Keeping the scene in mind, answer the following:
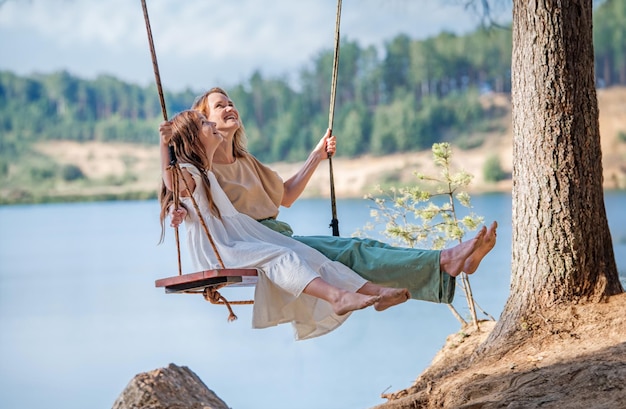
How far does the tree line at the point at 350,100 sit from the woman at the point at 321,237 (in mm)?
16376

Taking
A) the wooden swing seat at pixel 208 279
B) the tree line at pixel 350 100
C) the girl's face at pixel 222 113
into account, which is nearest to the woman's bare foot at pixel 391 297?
the wooden swing seat at pixel 208 279

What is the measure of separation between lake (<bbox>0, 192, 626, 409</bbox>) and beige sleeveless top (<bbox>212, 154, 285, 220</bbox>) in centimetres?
174

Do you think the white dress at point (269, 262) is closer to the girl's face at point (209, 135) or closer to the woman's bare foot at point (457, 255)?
the girl's face at point (209, 135)

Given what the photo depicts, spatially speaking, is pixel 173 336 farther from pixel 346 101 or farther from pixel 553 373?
pixel 346 101

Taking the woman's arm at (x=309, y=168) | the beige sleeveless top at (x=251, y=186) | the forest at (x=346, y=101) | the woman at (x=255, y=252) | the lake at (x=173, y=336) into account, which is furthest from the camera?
the forest at (x=346, y=101)

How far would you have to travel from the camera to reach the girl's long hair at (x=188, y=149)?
3.30 metres

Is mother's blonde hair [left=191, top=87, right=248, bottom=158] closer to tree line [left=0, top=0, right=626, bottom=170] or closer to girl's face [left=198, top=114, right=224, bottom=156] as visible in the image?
girl's face [left=198, top=114, right=224, bottom=156]

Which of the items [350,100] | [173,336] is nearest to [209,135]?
[173,336]

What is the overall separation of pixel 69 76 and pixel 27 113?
140 cm

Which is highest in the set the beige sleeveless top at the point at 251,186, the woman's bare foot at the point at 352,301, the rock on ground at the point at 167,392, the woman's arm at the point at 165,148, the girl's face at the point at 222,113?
the girl's face at the point at 222,113

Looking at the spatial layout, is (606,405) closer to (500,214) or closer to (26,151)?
(500,214)

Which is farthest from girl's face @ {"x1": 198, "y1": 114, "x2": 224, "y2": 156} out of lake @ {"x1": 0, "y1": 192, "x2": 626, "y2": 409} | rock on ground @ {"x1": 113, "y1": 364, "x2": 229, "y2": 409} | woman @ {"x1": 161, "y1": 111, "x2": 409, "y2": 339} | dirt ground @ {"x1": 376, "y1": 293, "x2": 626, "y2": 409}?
lake @ {"x1": 0, "y1": 192, "x2": 626, "y2": 409}

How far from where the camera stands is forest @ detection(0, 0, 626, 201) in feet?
66.4

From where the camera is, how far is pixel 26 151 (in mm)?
21359
